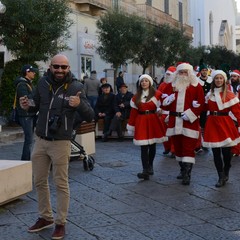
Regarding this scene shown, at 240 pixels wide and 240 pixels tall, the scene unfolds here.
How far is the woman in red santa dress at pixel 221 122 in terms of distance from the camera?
797cm

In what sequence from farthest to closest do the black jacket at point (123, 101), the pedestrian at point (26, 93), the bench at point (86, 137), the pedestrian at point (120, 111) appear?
the black jacket at point (123, 101), the pedestrian at point (120, 111), the bench at point (86, 137), the pedestrian at point (26, 93)

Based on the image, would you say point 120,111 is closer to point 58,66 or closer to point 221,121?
point 221,121

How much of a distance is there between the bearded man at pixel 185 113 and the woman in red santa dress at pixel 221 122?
0.20 m

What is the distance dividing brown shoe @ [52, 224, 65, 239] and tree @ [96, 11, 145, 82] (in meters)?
21.9

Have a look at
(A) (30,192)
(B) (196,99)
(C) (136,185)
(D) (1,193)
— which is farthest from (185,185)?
(D) (1,193)

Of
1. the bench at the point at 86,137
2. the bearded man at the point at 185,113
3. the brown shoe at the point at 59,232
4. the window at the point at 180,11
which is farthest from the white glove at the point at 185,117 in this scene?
the window at the point at 180,11

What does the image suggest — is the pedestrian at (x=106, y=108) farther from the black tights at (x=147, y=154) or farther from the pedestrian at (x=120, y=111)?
the black tights at (x=147, y=154)

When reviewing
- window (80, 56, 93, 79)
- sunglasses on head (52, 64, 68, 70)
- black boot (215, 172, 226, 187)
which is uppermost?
window (80, 56, 93, 79)

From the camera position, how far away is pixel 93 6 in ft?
99.1

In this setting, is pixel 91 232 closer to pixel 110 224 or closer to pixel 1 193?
pixel 110 224

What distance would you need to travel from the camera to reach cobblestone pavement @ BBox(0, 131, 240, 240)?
18.4ft

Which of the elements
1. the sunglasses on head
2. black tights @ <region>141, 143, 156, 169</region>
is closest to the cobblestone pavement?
black tights @ <region>141, 143, 156, 169</region>

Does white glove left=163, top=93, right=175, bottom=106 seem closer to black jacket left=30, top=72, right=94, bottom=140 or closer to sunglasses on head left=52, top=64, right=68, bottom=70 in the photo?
black jacket left=30, top=72, right=94, bottom=140

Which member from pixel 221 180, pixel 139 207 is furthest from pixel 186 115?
pixel 139 207
